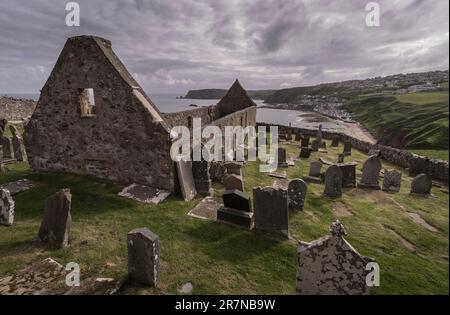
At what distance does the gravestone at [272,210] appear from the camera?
6.64m

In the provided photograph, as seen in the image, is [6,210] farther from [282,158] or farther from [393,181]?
[393,181]

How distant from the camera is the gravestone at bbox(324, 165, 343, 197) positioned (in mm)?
9961

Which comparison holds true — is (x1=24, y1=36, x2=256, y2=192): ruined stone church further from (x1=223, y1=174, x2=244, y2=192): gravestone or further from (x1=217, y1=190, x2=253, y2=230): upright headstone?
(x1=217, y1=190, x2=253, y2=230): upright headstone

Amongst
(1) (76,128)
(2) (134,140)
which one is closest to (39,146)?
(1) (76,128)

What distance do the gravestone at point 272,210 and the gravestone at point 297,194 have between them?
1954 millimetres

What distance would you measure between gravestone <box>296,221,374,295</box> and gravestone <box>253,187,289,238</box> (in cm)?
224

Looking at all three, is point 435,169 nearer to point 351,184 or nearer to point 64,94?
point 351,184

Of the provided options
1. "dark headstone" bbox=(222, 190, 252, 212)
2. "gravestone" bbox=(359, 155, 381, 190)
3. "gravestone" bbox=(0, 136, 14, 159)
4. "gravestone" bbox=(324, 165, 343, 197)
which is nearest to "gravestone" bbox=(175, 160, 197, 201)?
"dark headstone" bbox=(222, 190, 252, 212)

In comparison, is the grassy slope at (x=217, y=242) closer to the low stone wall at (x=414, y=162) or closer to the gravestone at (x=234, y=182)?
the gravestone at (x=234, y=182)

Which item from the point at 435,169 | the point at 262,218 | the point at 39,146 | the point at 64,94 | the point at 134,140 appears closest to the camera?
the point at 262,218

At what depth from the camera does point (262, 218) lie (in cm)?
686

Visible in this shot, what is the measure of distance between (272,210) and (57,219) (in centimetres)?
551

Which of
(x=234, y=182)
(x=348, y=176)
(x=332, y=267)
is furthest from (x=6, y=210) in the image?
(x=348, y=176)
